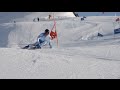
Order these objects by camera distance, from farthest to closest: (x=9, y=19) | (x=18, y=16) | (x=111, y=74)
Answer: (x=18, y=16), (x=9, y=19), (x=111, y=74)

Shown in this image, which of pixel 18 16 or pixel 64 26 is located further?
pixel 18 16

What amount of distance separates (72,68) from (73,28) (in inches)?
692

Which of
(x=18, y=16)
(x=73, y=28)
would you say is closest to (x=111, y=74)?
(x=73, y=28)

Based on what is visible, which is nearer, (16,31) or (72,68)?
(72,68)

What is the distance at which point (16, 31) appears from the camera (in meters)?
23.6
